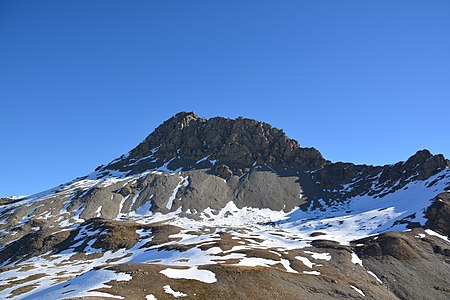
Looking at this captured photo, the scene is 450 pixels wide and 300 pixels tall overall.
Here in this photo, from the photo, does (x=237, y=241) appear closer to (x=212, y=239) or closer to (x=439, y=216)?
(x=212, y=239)

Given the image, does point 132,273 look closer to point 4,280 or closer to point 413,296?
point 4,280

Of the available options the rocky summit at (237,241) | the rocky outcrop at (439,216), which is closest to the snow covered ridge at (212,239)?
the rocky summit at (237,241)

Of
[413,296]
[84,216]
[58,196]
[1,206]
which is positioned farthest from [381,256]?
[1,206]

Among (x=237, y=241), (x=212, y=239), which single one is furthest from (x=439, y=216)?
(x=212, y=239)

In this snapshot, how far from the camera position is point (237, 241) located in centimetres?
9869

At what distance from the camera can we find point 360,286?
65.9 meters

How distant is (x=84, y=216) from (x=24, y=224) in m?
24.3

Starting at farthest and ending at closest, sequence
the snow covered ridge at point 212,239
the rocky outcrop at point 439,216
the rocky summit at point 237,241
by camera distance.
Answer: the rocky outcrop at point 439,216 → the snow covered ridge at point 212,239 → the rocky summit at point 237,241

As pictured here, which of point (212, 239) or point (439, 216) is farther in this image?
point (439, 216)

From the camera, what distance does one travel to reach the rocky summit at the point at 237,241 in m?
57.5

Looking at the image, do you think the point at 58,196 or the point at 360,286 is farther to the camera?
the point at 58,196

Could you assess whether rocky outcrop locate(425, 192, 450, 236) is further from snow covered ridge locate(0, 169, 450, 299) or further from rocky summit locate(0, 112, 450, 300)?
snow covered ridge locate(0, 169, 450, 299)

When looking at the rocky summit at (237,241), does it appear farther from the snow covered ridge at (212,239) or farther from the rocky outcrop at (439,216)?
the snow covered ridge at (212,239)

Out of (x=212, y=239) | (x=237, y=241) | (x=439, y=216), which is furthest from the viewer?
(x=439, y=216)
